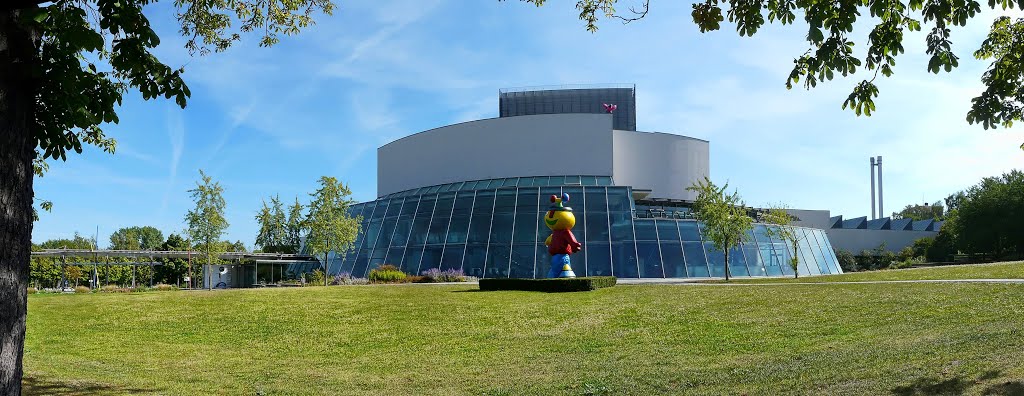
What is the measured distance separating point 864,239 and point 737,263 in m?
34.3

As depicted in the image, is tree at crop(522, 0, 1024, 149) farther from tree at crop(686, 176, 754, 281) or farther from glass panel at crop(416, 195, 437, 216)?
glass panel at crop(416, 195, 437, 216)

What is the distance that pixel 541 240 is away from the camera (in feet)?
125

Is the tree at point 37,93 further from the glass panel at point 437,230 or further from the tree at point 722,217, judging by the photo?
the glass panel at point 437,230

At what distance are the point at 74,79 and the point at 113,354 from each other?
1073cm

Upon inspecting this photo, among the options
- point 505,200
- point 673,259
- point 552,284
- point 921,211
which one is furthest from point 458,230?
point 921,211

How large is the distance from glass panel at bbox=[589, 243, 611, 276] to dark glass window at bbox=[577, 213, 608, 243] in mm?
525

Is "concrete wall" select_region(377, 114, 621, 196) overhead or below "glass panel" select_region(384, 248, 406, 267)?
overhead

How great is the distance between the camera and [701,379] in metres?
9.80

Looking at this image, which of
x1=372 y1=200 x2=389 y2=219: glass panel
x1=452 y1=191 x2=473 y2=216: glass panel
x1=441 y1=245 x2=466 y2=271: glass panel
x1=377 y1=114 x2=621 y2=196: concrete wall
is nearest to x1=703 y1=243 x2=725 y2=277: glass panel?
x1=377 y1=114 x2=621 y2=196: concrete wall

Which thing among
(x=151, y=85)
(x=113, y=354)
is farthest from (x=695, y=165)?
(x=151, y=85)

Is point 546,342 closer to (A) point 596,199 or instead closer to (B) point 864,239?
(A) point 596,199

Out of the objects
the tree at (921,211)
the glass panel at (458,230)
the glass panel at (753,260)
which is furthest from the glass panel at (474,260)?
the tree at (921,211)

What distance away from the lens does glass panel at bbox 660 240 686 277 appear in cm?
3639

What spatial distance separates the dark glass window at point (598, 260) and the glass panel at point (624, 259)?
31cm
